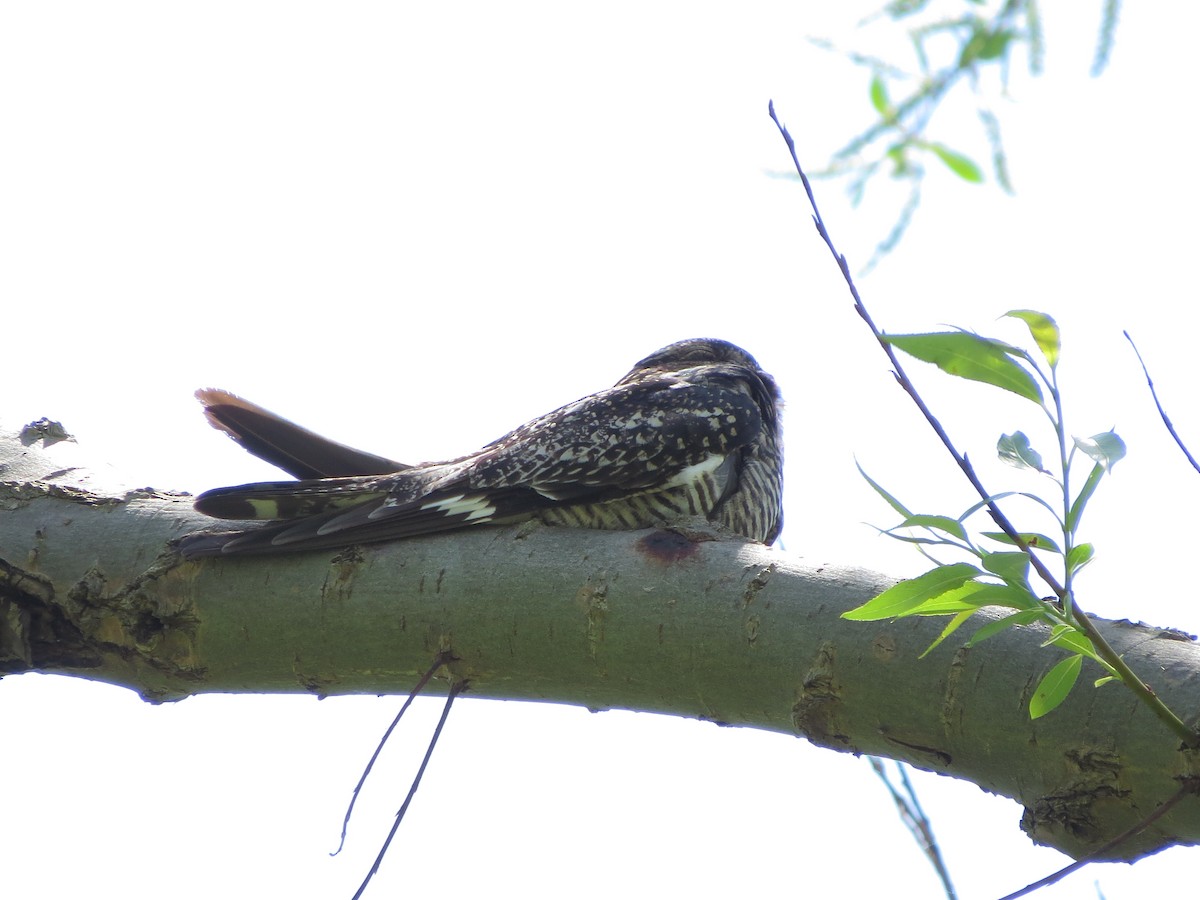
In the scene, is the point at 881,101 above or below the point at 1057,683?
above

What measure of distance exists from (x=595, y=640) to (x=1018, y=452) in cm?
116

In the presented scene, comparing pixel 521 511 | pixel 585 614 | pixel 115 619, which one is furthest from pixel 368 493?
pixel 585 614

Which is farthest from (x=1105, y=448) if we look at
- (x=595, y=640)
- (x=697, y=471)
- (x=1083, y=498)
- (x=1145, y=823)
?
(x=697, y=471)

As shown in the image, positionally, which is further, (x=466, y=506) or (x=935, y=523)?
(x=466, y=506)

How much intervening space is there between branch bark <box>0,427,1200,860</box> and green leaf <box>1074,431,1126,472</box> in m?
0.55

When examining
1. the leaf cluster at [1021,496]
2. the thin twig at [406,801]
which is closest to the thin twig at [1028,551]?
the leaf cluster at [1021,496]

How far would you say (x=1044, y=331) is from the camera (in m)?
1.76

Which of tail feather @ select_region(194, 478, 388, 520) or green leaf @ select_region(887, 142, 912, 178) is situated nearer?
green leaf @ select_region(887, 142, 912, 178)

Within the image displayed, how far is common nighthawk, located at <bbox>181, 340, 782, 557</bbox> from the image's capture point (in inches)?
126

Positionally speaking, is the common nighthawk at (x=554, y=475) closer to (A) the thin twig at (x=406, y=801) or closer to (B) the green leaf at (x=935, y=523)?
(A) the thin twig at (x=406, y=801)

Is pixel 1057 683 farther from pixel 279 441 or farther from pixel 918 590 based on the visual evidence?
pixel 279 441

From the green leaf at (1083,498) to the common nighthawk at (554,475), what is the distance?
1765 millimetres

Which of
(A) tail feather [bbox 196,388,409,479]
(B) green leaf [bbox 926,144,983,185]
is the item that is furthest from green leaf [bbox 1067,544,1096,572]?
(A) tail feather [bbox 196,388,409,479]

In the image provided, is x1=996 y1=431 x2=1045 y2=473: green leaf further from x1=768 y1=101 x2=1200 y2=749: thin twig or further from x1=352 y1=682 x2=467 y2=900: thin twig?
x1=352 y1=682 x2=467 y2=900: thin twig
